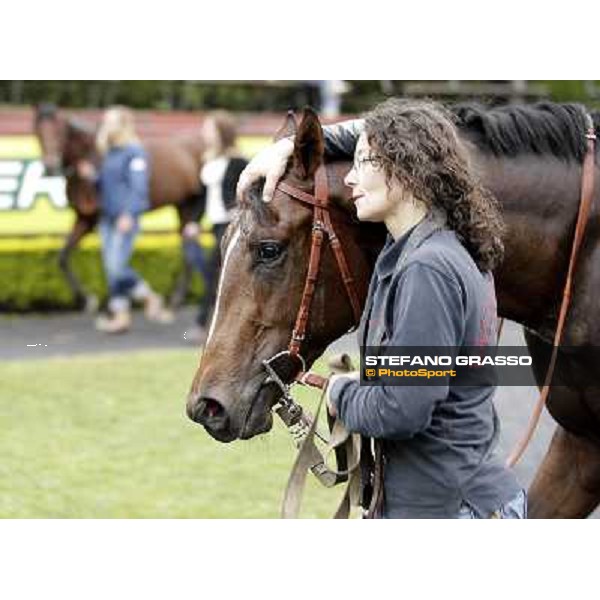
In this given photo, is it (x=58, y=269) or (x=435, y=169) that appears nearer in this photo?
(x=435, y=169)

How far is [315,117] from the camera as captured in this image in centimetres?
306

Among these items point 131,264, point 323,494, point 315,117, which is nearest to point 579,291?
point 315,117

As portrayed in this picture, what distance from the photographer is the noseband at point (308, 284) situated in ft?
10.1

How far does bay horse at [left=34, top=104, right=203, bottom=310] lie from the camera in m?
11.1

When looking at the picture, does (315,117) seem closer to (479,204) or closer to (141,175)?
(479,204)

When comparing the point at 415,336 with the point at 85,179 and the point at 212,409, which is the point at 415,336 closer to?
the point at 212,409

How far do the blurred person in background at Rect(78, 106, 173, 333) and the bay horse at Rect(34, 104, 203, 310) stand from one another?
214 millimetres

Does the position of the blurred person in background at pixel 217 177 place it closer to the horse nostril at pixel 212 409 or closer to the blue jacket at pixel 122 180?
the blue jacket at pixel 122 180

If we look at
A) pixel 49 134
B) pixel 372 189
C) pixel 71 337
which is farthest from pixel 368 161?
pixel 49 134

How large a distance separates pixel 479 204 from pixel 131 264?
383 inches

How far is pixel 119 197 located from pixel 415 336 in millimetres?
8463

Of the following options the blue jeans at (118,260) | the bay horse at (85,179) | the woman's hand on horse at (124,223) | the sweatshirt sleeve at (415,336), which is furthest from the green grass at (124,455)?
the bay horse at (85,179)

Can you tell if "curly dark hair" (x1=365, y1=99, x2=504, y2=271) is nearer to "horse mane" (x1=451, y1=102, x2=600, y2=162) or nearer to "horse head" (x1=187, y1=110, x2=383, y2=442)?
"horse head" (x1=187, y1=110, x2=383, y2=442)

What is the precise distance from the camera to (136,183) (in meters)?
10.8
